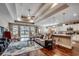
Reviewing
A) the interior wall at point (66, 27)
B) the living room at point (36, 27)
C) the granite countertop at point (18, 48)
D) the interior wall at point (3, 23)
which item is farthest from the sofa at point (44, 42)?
the interior wall at point (3, 23)

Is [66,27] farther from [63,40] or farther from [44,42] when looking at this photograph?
[44,42]

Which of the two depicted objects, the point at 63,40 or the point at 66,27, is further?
the point at 63,40

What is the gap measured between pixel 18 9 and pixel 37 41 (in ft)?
3.23

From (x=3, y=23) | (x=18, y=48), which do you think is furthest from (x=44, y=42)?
(x=3, y=23)

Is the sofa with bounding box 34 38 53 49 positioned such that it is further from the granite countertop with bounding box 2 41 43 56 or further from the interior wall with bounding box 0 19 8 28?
the interior wall with bounding box 0 19 8 28

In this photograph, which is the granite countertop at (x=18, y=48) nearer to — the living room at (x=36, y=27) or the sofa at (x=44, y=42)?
the living room at (x=36, y=27)

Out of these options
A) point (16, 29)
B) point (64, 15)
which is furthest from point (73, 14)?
point (16, 29)

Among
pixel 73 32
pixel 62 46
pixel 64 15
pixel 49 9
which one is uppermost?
pixel 49 9

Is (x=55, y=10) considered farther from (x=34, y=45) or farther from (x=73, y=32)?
(x=34, y=45)

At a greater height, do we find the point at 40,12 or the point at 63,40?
the point at 40,12

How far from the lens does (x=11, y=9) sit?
2.68 meters

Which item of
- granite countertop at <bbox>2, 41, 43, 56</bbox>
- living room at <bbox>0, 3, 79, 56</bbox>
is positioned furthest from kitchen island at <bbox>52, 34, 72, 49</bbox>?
granite countertop at <bbox>2, 41, 43, 56</bbox>

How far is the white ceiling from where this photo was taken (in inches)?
103

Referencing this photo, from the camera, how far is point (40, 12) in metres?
2.72
